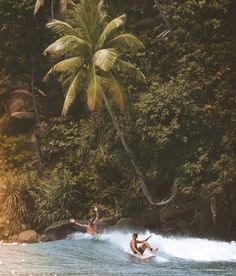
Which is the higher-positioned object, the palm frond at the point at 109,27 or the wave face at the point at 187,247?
the palm frond at the point at 109,27

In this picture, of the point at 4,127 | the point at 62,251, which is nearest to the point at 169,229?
the point at 62,251

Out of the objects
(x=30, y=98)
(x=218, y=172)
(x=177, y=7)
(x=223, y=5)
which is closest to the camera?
(x=218, y=172)

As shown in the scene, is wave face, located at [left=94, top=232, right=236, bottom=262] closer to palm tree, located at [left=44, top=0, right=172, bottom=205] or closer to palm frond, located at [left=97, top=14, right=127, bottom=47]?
palm tree, located at [left=44, top=0, right=172, bottom=205]

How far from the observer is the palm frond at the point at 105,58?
2645cm

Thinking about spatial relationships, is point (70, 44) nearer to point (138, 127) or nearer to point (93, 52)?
point (93, 52)

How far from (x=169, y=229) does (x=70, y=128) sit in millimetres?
8024

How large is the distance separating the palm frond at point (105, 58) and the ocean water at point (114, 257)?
6807mm

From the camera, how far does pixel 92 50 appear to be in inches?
1107

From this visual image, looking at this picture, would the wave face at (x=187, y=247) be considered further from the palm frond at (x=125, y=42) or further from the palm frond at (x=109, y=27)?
the palm frond at (x=109, y=27)

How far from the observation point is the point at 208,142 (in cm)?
2652

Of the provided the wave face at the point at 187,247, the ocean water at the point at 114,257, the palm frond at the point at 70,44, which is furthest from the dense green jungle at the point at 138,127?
the ocean water at the point at 114,257

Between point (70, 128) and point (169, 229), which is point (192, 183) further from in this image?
point (70, 128)

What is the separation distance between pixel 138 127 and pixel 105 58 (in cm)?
318

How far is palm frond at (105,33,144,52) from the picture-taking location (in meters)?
27.8
